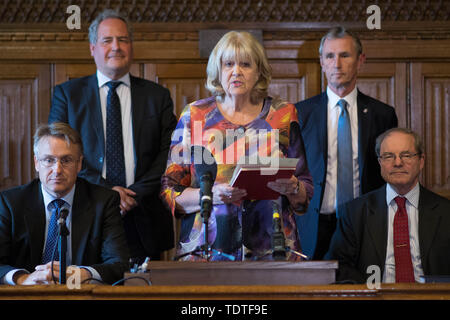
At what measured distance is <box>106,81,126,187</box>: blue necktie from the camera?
3.98 m

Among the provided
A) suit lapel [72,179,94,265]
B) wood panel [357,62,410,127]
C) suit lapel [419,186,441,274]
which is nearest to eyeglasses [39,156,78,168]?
suit lapel [72,179,94,265]

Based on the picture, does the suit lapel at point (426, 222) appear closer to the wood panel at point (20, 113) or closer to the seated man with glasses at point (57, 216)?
the seated man with glasses at point (57, 216)

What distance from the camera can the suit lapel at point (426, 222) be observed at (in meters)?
3.53

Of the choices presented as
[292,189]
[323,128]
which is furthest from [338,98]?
[292,189]

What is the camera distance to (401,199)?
12.1 feet

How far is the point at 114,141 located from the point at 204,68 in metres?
1.30

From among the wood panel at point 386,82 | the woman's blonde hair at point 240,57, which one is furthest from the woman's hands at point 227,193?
the wood panel at point 386,82

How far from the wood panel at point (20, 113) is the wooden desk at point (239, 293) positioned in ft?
9.75

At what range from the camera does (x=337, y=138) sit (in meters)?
4.14

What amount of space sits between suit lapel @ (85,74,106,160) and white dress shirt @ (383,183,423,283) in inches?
61.1

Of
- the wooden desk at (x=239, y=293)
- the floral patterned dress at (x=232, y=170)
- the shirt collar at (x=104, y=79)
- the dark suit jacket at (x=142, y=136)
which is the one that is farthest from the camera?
the shirt collar at (x=104, y=79)
